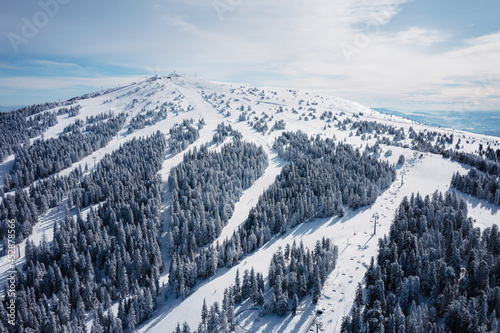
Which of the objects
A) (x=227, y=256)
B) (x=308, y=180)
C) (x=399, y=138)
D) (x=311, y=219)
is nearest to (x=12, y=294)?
(x=227, y=256)

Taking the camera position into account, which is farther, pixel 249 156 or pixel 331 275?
pixel 249 156

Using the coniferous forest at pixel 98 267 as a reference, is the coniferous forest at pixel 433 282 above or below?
above

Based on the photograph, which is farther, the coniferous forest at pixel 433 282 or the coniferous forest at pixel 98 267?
the coniferous forest at pixel 98 267

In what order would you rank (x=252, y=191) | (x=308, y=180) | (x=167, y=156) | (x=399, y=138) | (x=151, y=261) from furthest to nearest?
1. (x=399, y=138)
2. (x=167, y=156)
3. (x=252, y=191)
4. (x=308, y=180)
5. (x=151, y=261)

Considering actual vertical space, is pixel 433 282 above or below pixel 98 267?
above

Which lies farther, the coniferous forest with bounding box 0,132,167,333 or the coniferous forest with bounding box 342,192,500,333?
the coniferous forest with bounding box 0,132,167,333

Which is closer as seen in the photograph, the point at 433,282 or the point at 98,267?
the point at 433,282

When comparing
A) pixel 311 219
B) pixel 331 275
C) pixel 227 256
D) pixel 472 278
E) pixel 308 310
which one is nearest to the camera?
pixel 472 278

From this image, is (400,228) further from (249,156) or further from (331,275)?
(249,156)

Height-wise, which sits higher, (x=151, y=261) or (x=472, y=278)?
(x=472, y=278)

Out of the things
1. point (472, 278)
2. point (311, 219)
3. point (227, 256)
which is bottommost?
point (227, 256)

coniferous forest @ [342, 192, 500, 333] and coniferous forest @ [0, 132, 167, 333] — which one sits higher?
coniferous forest @ [342, 192, 500, 333]
